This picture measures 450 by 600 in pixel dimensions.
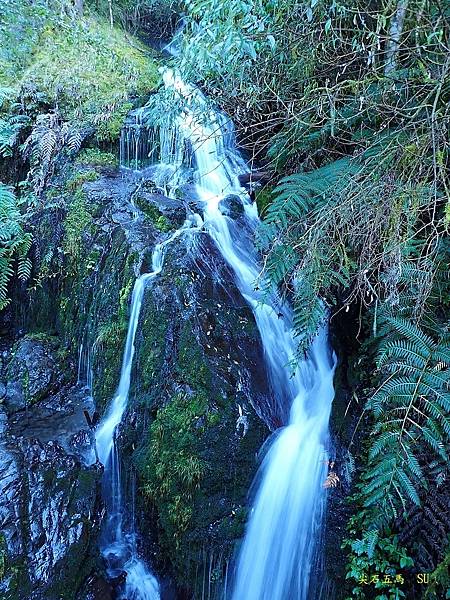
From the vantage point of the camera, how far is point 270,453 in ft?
11.6

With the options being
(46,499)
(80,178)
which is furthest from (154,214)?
(46,499)

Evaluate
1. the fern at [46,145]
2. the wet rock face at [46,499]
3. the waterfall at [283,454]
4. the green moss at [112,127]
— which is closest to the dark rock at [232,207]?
the waterfall at [283,454]

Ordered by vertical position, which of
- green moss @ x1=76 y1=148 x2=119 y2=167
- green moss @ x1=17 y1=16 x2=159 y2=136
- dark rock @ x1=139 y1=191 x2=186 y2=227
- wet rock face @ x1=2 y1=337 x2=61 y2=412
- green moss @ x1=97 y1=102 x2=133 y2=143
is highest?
green moss @ x1=17 y1=16 x2=159 y2=136

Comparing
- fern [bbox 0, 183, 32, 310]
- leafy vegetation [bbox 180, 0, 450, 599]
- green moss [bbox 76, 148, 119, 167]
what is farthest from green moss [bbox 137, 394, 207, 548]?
green moss [bbox 76, 148, 119, 167]

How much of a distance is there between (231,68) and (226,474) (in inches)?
119

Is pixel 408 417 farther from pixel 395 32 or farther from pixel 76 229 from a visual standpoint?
pixel 76 229

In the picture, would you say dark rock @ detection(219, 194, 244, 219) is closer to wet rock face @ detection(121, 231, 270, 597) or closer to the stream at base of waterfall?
the stream at base of waterfall

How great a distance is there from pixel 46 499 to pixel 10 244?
10.8ft

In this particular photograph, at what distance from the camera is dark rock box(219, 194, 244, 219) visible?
5.49 m

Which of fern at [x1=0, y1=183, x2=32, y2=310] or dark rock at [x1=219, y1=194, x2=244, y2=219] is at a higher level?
fern at [x1=0, y1=183, x2=32, y2=310]

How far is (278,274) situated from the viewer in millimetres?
3217

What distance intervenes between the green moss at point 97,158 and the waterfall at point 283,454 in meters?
2.21

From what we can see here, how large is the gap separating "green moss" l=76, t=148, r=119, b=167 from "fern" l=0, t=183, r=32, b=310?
1.15 metres

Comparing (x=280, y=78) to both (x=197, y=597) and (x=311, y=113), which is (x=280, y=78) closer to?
(x=311, y=113)
